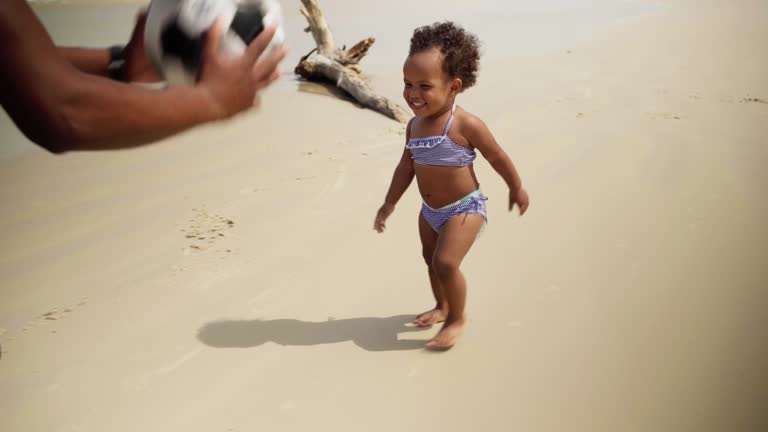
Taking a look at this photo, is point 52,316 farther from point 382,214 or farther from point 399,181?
point 399,181

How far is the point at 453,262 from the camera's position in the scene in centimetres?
230

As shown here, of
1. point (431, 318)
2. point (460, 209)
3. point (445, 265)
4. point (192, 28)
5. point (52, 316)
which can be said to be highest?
point (192, 28)

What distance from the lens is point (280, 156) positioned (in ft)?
15.3

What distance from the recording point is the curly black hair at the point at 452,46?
7.25 feet

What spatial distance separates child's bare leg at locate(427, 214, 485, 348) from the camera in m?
2.31

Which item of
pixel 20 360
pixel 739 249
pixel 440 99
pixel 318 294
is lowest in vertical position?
pixel 20 360

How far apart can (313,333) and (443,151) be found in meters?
1.01

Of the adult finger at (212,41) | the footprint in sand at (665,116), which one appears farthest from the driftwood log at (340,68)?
the adult finger at (212,41)

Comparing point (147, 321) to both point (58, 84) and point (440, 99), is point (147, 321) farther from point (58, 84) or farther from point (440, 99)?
point (58, 84)

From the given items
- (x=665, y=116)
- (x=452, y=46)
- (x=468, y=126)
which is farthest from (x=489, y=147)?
(x=665, y=116)

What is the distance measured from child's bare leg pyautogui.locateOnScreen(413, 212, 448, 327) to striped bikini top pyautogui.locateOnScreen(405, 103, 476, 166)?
12.2 inches

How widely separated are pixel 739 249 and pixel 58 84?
3.24 m

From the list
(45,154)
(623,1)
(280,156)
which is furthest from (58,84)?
(623,1)

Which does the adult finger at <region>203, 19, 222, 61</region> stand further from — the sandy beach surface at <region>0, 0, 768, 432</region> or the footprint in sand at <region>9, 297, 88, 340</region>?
the footprint in sand at <region>9, 297, 88, 340</region>
